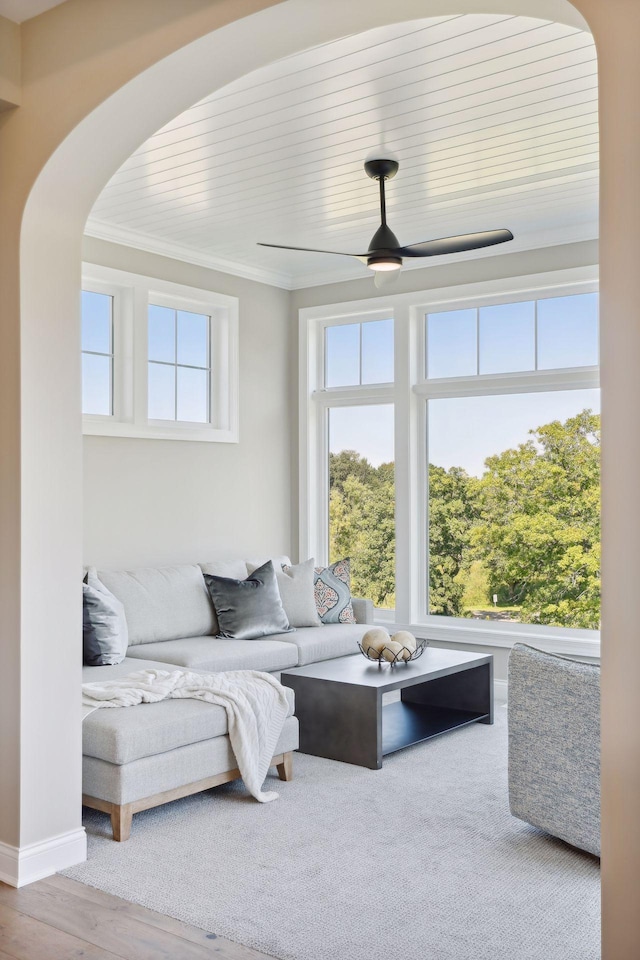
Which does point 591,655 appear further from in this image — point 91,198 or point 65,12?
point 65,12

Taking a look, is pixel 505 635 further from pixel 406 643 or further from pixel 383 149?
pixel 383 149

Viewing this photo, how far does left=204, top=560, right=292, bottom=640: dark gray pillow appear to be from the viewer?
209 inches

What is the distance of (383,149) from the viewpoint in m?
4.21

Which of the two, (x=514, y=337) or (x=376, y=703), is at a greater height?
(x=514, y=337)

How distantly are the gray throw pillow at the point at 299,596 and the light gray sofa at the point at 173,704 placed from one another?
0.30 ft

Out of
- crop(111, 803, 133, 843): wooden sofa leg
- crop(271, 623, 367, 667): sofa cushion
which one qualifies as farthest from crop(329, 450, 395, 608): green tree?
crop(111, 803, 133, 843): wooden sofa leg

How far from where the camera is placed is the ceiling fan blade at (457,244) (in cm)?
409

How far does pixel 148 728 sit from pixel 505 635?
299cm

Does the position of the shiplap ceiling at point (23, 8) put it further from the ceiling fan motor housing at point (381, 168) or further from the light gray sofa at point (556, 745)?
the light gray sofa at point (556, 745)

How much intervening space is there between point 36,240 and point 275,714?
7.22 feet

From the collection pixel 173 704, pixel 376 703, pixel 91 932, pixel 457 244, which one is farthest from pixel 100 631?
pixel 457 244

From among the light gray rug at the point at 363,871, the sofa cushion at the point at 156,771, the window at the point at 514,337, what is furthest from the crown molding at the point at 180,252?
the light gray rug at the point at 363,871

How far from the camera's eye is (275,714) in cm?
394

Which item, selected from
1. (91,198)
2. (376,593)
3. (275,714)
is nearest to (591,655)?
(376,593)
